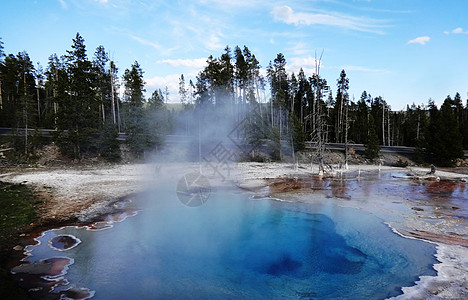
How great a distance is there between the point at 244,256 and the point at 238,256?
188 mm

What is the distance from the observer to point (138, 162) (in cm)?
2664

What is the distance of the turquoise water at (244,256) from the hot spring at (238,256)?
0.03 m

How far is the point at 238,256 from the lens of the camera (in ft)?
26.7

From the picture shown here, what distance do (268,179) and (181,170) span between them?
770cm

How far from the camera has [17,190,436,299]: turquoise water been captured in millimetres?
6328

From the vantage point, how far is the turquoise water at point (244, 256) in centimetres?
633

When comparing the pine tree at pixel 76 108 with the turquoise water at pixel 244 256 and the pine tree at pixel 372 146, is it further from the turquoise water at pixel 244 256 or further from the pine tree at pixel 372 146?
the pine tree at pixel 372 146

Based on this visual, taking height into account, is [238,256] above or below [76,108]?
below

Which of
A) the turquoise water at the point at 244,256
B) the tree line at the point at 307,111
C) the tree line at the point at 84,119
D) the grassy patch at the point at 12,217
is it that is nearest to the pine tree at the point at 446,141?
the tree line at the point at 307,111

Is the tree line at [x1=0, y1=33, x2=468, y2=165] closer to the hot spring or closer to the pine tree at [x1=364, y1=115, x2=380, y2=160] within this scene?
the pine tree at [x1=364, y1=115, x2=380, y2=160]

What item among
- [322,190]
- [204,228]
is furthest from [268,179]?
[204,228]

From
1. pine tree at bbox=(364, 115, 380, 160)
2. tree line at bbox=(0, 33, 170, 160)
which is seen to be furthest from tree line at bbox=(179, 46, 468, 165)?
tree line at bbox=(0, 33, 170, 160)

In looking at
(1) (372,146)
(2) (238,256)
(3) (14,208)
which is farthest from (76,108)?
(1) (372,146)

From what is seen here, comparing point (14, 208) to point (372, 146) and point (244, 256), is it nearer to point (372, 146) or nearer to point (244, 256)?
point (244, 256)
